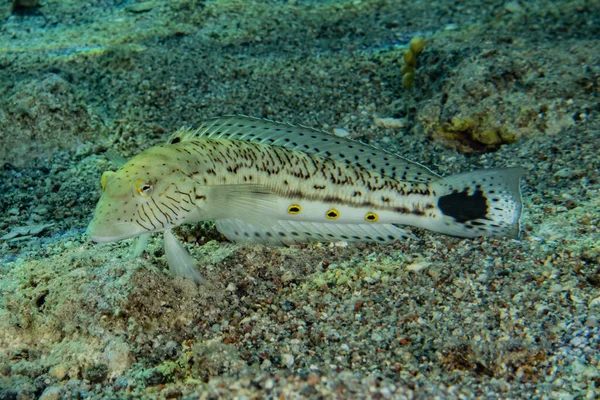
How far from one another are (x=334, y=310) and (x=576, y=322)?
1.46 metres

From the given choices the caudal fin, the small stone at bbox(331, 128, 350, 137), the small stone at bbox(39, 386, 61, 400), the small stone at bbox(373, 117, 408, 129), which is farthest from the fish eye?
the small stone at bbox(373, 117, 408, 129)

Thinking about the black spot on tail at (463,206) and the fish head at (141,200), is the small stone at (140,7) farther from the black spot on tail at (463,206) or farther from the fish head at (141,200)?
the black spot on tail at (463,206)

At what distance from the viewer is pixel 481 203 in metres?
3.79

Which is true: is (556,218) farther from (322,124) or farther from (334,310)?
(322,124)

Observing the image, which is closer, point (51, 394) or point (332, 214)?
point (51, 394)

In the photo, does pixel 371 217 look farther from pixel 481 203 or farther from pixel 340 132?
pixel 340 132

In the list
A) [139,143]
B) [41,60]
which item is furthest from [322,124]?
[41,60]

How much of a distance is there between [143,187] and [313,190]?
1.27 metres

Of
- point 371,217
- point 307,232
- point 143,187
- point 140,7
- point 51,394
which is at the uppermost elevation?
→ point 140,7

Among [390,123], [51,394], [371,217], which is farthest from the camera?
[390,123]

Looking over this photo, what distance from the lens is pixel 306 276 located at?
352 cm

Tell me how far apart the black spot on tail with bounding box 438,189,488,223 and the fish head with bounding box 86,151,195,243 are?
1924 mm

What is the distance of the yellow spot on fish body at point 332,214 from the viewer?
12.5 feet

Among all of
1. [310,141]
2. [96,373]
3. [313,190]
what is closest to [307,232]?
[313,190]
